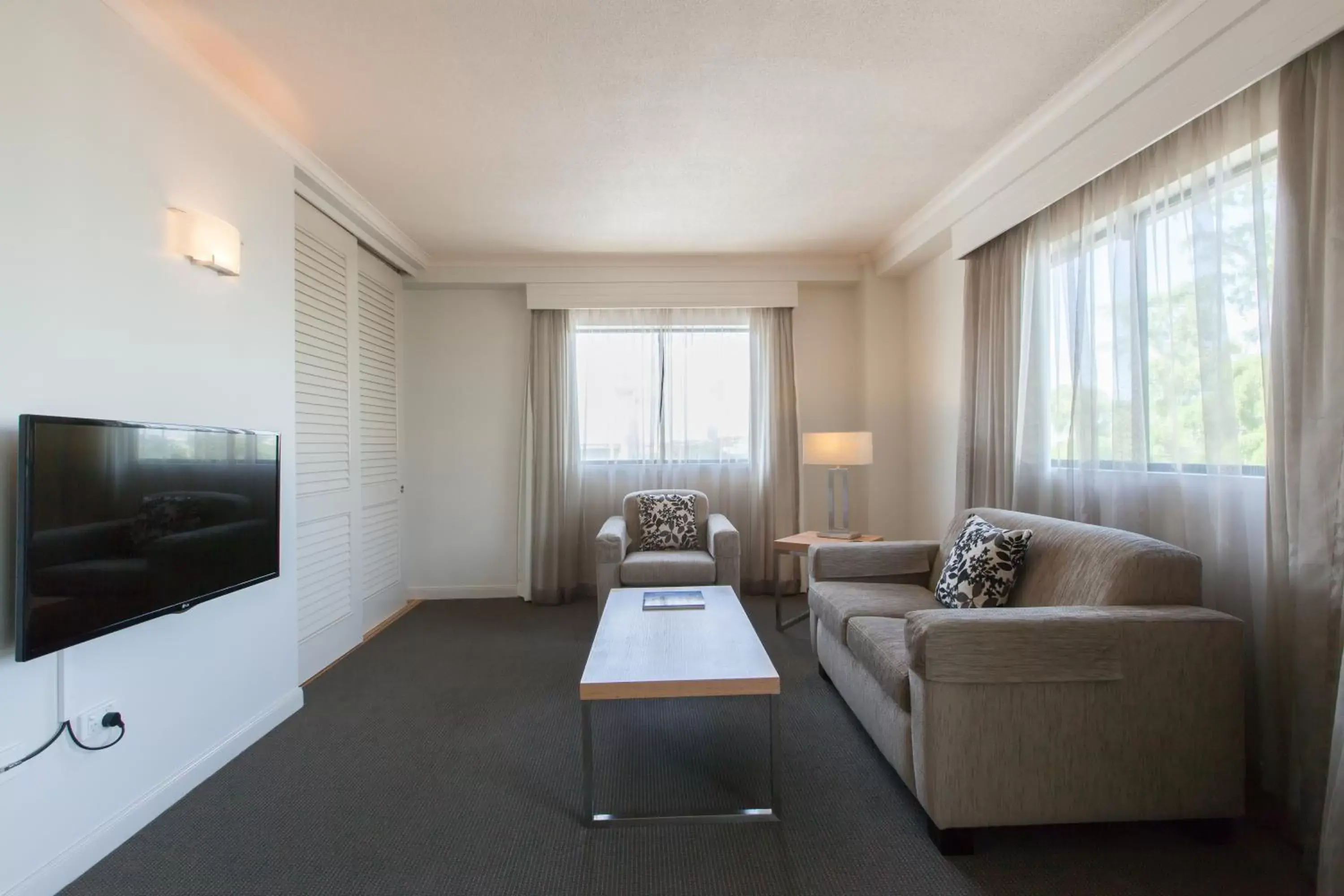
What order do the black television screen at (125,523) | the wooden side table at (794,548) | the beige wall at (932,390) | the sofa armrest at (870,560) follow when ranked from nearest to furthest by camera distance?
the black television screen at (125,523), the sofa armrest at (870,560), the wooden side table at (794,548), the beige wall at (932,390)

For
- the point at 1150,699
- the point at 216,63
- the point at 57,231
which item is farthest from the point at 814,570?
the point at 216,63

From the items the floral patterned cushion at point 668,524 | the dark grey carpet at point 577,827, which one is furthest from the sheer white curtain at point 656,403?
the dark grey carpet at point 577,827

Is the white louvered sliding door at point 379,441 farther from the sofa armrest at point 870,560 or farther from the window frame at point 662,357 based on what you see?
the sofa armrest at point 870,560

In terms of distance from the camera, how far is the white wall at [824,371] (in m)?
4.53

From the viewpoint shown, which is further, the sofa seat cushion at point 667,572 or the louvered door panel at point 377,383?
the louvered door panel at point 377,383

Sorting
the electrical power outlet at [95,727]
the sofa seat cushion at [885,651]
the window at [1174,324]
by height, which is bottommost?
the electrical power outlet at [95,727]

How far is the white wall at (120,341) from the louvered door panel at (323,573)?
A: 0.46 meters

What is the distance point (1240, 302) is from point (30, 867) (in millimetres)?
3811

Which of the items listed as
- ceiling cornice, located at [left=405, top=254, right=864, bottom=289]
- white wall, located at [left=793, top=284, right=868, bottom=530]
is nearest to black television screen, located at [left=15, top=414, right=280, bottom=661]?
ceiling cornice, located at [left=405, top=254, right=864, bottom=289]

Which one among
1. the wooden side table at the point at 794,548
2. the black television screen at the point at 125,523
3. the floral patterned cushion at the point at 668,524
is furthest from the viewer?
the floral patterned cushion at the point at 668,524

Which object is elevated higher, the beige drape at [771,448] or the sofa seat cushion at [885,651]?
the beige drape at [771,448]

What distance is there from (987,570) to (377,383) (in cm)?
375

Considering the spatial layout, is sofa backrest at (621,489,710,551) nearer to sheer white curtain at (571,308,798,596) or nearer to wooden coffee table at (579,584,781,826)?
sheer white curtain at (571,308,798,596)

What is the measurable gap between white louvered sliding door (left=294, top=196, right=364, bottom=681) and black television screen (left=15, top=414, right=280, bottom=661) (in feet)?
2.34
